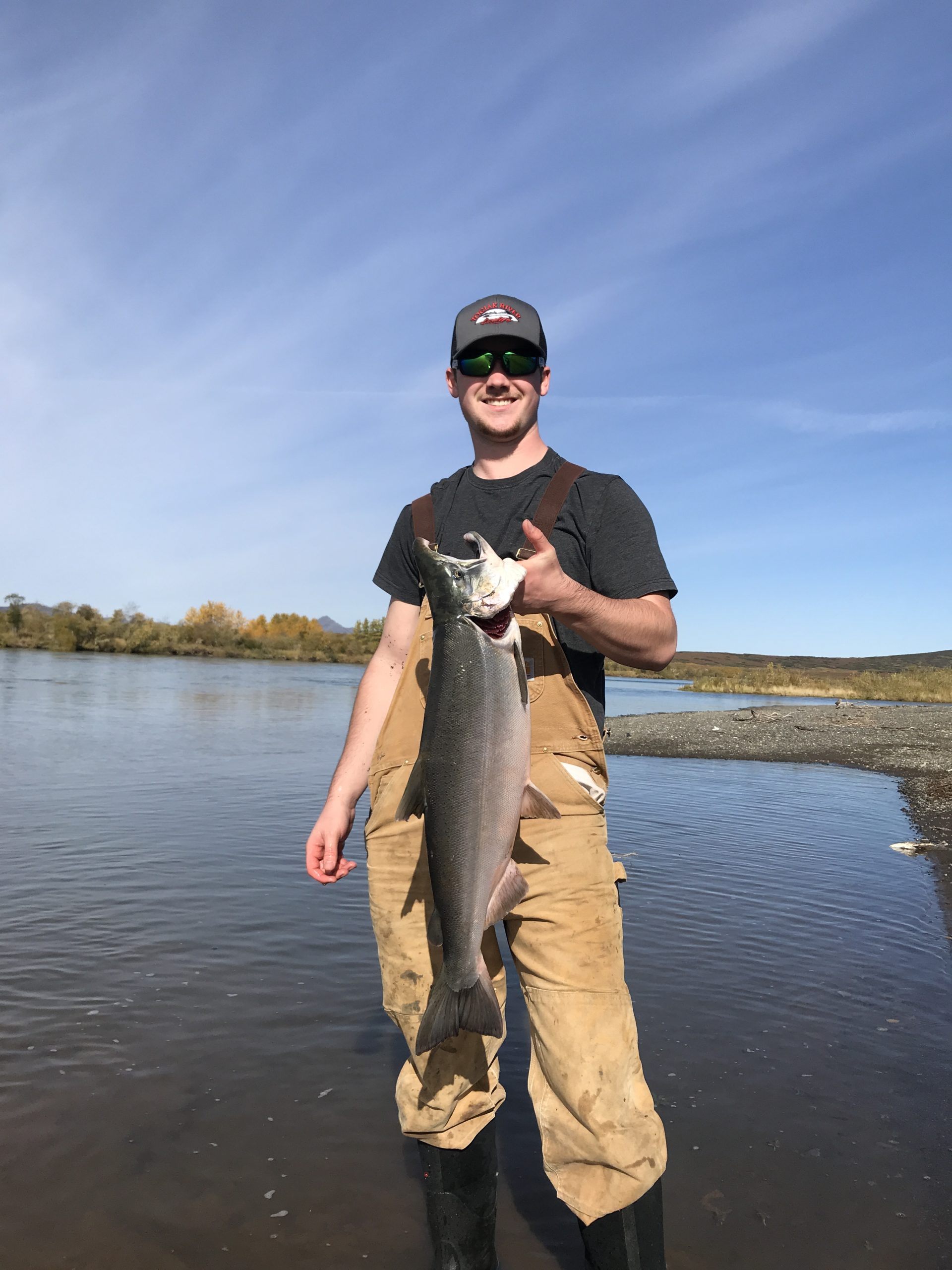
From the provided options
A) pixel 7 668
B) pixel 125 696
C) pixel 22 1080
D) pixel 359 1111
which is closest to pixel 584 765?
pixel 359 1111

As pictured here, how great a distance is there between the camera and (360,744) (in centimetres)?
339

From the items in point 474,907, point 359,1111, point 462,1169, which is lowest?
point 359,1111

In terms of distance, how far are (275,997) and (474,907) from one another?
3.73m

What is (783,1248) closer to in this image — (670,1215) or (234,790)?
(670,1215)

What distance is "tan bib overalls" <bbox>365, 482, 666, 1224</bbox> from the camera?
2.69 m

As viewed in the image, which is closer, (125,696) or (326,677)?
(125,696)

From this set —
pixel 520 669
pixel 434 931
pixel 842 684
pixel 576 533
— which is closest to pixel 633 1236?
pixel 434 931

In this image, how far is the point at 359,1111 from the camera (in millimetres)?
4371

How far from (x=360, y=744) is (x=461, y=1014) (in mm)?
1131

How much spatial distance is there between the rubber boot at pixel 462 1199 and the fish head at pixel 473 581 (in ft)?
6.27

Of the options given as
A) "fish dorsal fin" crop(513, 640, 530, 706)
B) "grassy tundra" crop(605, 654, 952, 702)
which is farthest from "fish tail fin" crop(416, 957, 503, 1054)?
"grassy tundra" crop(605, 654, 952, 702)

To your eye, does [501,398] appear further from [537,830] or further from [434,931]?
[434,931]

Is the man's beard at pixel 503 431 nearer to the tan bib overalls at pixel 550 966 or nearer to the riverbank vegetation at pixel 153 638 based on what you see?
the tan bib overalls at pixel 550 966

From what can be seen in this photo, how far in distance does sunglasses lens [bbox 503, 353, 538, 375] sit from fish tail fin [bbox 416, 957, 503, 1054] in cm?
220
